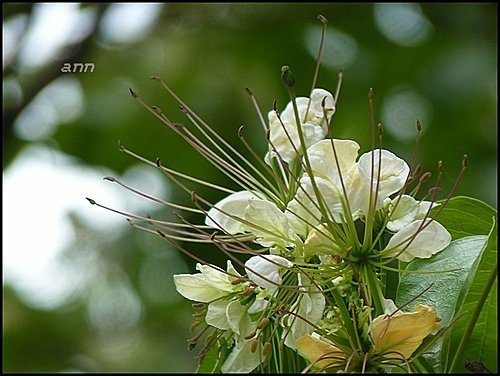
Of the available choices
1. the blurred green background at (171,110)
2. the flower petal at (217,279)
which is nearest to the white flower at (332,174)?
the flower petal at (217,279)

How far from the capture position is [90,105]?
2.56m

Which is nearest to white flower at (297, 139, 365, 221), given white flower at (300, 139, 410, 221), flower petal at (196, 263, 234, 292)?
white flower at (300, 139, 410, 221)

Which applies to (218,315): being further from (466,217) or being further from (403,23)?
(403,23)

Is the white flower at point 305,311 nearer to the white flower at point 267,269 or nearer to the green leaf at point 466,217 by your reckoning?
the white flower at point 267,269

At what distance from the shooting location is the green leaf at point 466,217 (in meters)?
0.93

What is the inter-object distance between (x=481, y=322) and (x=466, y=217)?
10 centimetres

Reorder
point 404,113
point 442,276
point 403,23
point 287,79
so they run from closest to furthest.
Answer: point 287,79 → point 442,276 → point 404,113 → point 403,23

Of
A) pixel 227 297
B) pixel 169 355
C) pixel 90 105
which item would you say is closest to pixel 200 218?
pixel 169 355

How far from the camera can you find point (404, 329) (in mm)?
771

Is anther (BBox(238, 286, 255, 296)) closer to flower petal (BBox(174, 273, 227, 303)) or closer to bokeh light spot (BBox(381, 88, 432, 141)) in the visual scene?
flower petal (BBox(174, 273, 227, 303))

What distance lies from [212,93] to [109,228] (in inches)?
18.0

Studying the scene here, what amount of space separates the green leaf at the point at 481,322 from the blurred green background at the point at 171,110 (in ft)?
4.37

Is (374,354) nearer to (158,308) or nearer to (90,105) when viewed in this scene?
(158,308)

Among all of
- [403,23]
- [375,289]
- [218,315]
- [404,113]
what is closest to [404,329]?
[375,289]
